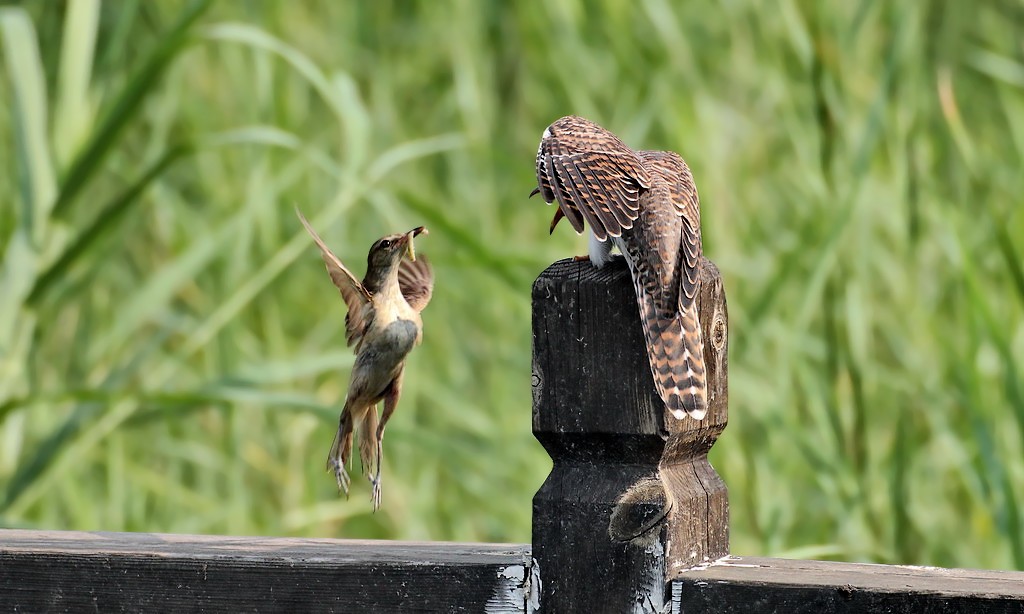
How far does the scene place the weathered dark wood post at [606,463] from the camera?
133 cm

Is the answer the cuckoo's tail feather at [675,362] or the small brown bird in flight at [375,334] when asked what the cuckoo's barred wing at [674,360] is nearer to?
the cuckoo's tail feather at [675,362]

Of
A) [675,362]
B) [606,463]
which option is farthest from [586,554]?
[675,362]

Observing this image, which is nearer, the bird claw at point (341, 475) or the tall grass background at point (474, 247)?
the bird claw at point (341, 475)

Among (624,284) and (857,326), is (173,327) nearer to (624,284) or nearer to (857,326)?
(857,326)

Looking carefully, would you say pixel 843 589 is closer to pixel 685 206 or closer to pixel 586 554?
pixel 586 554

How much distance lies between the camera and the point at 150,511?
3643 mm

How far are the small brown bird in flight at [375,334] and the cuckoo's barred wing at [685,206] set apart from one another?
0.30 meters

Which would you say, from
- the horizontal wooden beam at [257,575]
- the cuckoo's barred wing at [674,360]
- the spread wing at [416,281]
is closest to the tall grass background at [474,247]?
the spread wing at [416,281]

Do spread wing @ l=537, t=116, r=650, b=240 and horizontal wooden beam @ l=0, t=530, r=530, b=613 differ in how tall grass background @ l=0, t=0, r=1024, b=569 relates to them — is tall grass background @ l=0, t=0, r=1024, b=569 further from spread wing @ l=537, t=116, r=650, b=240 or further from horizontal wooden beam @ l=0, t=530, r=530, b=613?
horizontal wooden beam @ l=0, t=530, r=530, b=613

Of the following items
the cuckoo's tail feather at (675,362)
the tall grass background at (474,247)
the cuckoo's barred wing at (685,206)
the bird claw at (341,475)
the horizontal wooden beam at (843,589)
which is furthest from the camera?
the tall grass background at (474,247)

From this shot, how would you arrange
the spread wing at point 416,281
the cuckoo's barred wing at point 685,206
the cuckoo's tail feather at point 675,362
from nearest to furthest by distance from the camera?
1. the cuckoo's tail feather at point 675,362
2. the cuckoo's barred wing at point 685,206
3. the spread wing at point 416,281

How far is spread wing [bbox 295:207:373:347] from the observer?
1698 mm

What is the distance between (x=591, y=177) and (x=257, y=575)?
64 cm

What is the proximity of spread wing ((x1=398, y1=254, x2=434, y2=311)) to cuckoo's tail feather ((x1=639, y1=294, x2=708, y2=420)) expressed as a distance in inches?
20.5
